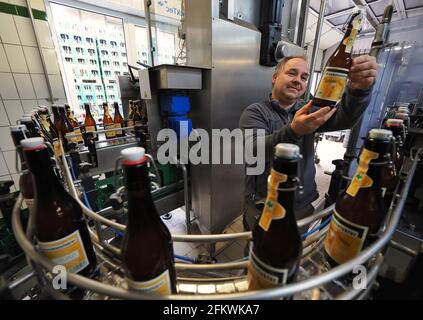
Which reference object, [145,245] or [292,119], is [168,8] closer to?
[292,119]

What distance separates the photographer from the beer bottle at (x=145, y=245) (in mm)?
250

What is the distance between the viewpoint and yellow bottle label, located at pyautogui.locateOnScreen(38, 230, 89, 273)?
0.28 metres

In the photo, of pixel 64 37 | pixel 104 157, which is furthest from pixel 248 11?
pixel 64 37

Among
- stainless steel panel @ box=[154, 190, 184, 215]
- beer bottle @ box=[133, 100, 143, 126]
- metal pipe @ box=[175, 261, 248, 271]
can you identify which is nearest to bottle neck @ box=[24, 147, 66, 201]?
metal pipe @ box=[175, 261, 248, 271]

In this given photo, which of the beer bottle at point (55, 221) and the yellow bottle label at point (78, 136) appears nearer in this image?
the beer bottle at point (55, 221)

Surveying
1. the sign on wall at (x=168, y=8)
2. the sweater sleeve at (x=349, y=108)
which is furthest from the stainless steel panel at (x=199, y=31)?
the sign on wall at (x=168, y=8)

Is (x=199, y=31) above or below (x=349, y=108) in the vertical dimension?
above

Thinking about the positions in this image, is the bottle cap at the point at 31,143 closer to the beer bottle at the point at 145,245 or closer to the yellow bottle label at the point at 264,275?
the beer bottle at the point at 145,245

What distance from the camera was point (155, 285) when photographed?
0.82 ft

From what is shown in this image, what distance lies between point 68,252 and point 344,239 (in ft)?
1.43

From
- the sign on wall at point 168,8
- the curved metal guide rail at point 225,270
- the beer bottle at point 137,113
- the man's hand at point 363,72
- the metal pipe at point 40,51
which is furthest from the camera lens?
the sign on wall at point 168,8

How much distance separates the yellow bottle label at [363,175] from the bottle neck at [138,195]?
0.33 meters

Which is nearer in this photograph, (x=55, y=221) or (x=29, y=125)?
(x=55, y=221)

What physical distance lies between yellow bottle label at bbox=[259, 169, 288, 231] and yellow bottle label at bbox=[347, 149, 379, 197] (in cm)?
15
